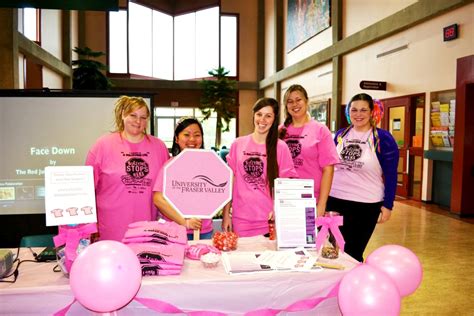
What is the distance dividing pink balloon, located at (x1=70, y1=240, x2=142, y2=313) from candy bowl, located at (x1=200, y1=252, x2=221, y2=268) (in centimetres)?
36

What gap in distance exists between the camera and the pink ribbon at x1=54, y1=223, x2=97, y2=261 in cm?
150

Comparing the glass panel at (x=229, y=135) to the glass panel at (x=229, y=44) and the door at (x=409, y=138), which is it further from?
the door at (x=409, y=138)

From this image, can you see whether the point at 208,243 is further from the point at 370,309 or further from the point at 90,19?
the point at 90,19

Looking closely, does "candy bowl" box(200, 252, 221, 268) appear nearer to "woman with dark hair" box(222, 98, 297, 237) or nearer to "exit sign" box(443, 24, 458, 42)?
"woman with dark hair" box(222, 98, 297, 237)

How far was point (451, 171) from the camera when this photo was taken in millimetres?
6605

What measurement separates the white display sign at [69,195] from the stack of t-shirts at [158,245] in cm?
21

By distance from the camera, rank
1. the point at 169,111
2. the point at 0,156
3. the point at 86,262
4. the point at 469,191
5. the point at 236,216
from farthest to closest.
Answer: the point at 169,111
the point at 469,191
the point at 0,156
the point at 236,216
the point at 86,262

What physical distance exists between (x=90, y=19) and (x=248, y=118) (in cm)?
774

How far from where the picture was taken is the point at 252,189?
2.18 meters

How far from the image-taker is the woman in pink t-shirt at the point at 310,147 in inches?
99.8

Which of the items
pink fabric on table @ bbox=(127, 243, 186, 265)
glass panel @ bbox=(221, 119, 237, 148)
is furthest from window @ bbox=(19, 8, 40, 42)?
pink fabric on table @ bbox=(127, 243, 186, 265)

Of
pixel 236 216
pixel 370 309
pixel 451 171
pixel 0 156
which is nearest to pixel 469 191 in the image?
pixel 451 171

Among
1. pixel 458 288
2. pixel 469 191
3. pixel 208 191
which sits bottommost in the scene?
pixel 458 288

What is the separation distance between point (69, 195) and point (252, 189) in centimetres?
99
